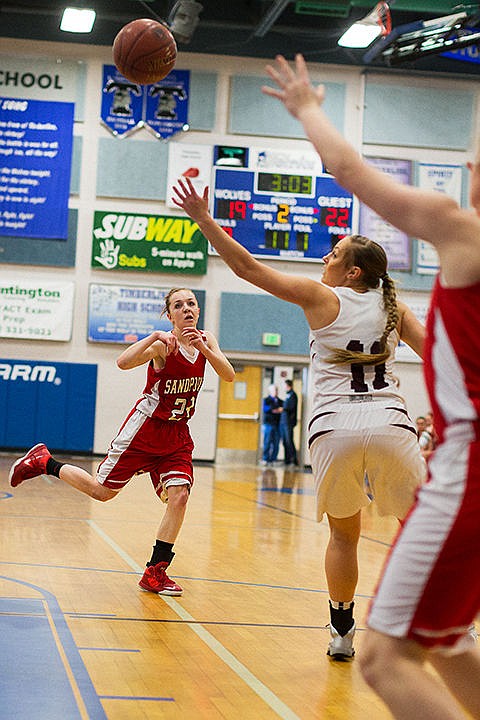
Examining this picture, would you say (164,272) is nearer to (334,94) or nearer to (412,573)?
→ (334,94)

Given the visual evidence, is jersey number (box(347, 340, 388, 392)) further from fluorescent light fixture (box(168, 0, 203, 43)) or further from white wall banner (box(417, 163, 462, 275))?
white wall banner (box(417, 163, 462, 275))

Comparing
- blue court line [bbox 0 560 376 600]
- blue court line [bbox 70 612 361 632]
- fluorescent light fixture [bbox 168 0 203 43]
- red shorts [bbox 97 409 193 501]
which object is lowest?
blue court line [bbox 0 560 376 600]

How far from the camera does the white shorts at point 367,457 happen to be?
353 centimetres

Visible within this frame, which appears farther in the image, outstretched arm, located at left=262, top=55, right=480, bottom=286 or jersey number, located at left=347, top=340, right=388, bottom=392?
jersey number, located at left=347, top=340, right=388, bottom=392

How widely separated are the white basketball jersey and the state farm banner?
14.2 metres

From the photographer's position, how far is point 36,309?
1750 cm

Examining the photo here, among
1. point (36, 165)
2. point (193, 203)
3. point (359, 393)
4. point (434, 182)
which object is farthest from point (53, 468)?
point (434, 182)

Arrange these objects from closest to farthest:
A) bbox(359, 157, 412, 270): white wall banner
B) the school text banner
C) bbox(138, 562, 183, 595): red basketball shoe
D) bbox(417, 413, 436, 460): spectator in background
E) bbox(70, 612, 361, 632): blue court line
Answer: bbox(70, 612, 361, 632): blue court line → bbox(138, 562, 183, 595): red basketball shoe → bbox(417, 413, 436, 460): spectator in background → the school text banner → bbox(359, 157, 412, 270): white wall banner

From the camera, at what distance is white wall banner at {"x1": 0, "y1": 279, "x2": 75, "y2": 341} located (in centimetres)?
1748

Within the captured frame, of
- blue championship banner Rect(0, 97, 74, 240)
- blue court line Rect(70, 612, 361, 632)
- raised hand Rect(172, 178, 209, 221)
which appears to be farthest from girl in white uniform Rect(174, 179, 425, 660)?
blue championship banner Rect(0, 97, 74, 240)

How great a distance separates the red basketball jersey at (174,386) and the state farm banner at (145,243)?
1248 cm

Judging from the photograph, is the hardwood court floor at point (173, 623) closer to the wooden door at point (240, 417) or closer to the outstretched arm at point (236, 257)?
the outstretched arm at point (236, 257)

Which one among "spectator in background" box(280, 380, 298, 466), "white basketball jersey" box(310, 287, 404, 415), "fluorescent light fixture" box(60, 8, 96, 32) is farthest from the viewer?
"spectator in background" box(280, 380, 298, 466)

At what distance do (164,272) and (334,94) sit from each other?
4.80 metres
